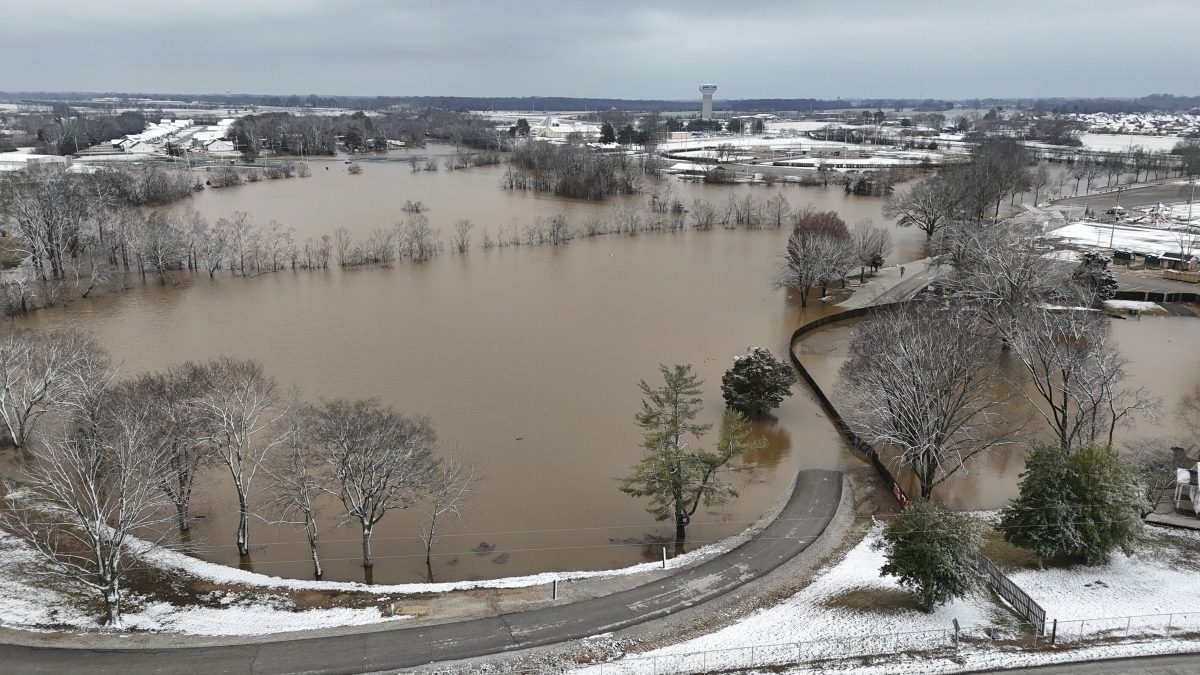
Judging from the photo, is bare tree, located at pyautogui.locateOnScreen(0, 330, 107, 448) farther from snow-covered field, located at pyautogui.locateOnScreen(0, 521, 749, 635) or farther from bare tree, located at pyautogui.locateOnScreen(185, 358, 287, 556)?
snow-covered field, located at pyautogui.locateOnScreen(0, 521, 749, 635)

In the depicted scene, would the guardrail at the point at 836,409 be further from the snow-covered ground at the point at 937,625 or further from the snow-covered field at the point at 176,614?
the snow-covered field at the point at 176,614

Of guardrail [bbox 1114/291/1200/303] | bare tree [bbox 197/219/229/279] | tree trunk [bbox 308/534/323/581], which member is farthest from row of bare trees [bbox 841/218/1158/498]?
bare tree [bbox 197/219/229/279]

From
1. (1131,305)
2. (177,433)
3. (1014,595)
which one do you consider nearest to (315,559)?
(177,433)

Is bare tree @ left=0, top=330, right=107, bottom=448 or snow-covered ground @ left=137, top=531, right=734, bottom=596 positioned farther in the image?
bare tree @ left=0, top=330, right=107, bottom=448

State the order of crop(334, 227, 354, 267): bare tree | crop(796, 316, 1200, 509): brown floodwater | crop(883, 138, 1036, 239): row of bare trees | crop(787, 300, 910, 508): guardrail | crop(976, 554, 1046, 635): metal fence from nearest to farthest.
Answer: crop(976, 554, 1046, 635): metal fence, crop(787, 300, 910, 508): guardrail, crop(796, 316, 1200, 509): brown floodwater, crop(334, 227, 354, 267): bare tree, crop(883, 138, 1036, 239): row of bare trees

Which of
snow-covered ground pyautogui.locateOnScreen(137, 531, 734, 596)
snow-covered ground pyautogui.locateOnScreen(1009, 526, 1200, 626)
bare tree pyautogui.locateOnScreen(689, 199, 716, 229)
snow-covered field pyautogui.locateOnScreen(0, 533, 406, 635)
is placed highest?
bare tree pyautogui.locateOnScreen(689, 199, 716, 229)

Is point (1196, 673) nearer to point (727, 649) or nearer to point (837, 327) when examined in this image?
point (727, 649)

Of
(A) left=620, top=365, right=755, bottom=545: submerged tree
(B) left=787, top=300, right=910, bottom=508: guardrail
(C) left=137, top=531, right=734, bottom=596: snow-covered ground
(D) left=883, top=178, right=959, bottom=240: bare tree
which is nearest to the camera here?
(C) left=137, top=531, right=734, bottom=596: snow-covered ground

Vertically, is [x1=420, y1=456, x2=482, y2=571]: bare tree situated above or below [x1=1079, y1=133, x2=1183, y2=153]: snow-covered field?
below
